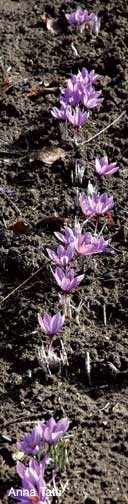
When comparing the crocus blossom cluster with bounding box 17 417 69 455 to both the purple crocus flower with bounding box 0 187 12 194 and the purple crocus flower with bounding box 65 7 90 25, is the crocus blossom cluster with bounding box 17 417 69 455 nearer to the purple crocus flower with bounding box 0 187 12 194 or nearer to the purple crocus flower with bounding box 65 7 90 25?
the purple crocus flower with bounding box 0 187 12 194

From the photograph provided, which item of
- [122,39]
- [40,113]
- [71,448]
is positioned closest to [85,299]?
[71,448]

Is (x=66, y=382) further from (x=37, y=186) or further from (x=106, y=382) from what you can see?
(x=37, y=186)

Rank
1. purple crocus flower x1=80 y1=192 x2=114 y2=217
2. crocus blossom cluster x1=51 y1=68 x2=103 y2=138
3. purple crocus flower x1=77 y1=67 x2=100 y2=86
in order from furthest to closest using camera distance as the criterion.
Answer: purple crocus flower x1=77 y1=67 x2=100 y2=86 → crocus blossom cluster x1=51 y1=68 x2=103 y2=138 → purple crocus flower x1=80 y1=192 x2=114 y2=217

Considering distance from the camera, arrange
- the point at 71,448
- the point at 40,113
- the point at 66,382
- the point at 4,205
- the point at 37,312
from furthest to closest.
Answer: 1. the point at 40,113
2. the point at 4,205
3. the point at 37,312
4. the point at 66,382
5. the point at 71,448

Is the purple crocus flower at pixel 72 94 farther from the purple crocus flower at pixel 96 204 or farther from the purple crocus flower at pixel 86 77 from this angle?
the purple crocus flower at pixel 96 204

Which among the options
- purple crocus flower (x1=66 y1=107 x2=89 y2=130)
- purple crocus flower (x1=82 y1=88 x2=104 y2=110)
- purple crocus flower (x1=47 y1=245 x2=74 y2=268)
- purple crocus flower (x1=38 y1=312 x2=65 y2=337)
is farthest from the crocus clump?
purple crocus flower (x1=82 y1=88 x2=104 y2=110)

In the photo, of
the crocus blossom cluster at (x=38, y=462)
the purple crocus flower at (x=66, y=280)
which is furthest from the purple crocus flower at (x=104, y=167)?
the crocus blossom cluster at (x=38, y=462)

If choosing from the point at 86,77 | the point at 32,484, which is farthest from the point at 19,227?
the point at 32,484
